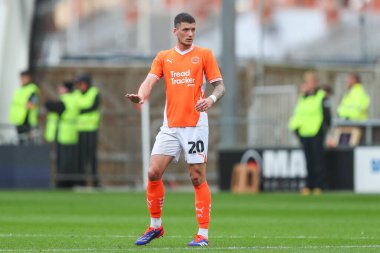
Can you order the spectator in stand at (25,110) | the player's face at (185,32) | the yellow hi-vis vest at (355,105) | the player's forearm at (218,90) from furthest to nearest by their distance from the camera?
the spectator in stand at (25,110), the yellow hi-vis vest at (355,105), the player's forearm at (218,90), the player's face at (185,32)

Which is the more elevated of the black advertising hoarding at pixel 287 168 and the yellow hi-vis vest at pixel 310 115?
the yellow hi-vis vest at pixel 310 115

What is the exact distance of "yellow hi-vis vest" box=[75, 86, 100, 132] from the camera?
27547 millimetres

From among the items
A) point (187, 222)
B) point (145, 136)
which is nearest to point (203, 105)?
point (187, 222)

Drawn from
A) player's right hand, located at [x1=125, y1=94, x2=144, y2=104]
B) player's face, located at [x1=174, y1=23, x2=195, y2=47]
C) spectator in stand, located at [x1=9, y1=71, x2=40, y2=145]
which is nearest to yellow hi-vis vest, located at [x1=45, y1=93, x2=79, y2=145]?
spectator in stand, located at [x1=9, y1=71, x2=40, y2=145]

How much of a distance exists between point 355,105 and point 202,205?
14908 mm

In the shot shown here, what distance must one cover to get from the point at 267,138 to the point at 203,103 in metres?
17.0

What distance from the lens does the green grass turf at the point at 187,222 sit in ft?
41.2

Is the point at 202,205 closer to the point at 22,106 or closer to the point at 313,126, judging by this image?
the point at 313,126

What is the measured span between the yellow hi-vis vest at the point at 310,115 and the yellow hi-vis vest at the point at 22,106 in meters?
5.88

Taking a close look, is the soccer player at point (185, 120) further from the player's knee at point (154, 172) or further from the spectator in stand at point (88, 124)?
the spectator in stand at point (88, 124)

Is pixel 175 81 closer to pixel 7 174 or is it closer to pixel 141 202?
pixel 141 202

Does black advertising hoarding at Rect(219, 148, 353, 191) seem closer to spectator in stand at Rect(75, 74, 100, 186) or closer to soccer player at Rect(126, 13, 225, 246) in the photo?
spectator in stand at Rect(75, 74, 100, 186)

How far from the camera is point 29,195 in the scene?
81.4 ft

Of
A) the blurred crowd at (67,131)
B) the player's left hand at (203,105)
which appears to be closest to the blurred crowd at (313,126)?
the blurred crowd at (67,131)
